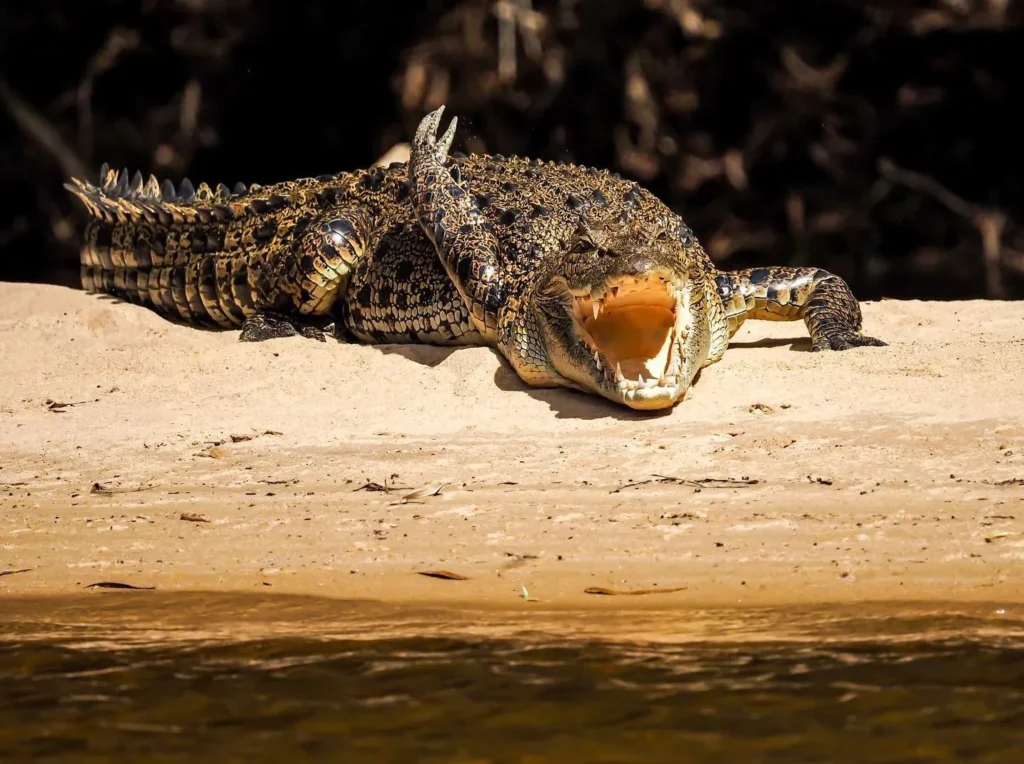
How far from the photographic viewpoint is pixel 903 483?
4051 millimetres

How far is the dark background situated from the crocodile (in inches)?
130

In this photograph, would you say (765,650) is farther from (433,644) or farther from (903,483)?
(903,483)

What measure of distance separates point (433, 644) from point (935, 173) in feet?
30.1

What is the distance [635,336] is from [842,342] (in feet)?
3.10

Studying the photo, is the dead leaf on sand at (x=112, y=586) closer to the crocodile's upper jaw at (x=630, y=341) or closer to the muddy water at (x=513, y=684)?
the muddy water at (x=513, y=684)

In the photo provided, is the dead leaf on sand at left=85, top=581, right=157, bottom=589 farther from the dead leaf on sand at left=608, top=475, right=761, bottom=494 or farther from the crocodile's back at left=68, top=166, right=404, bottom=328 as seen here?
the crocodile's back at left=68, top=166, right=404, bottom=328

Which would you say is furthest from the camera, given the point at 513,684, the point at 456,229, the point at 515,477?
the point at 456,229

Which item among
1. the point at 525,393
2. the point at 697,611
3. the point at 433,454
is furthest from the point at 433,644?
the point at 525,393

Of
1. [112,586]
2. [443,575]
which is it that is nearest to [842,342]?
[443,575]

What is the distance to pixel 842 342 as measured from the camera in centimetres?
564

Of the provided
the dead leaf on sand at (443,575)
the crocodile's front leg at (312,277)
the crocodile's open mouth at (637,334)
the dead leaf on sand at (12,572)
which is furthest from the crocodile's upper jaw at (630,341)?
the dead leaf on sand at (12,572)

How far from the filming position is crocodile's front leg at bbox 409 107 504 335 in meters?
6.00

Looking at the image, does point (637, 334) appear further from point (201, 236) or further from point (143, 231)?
point (143, 231)

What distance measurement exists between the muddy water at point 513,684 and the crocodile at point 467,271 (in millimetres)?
1746
